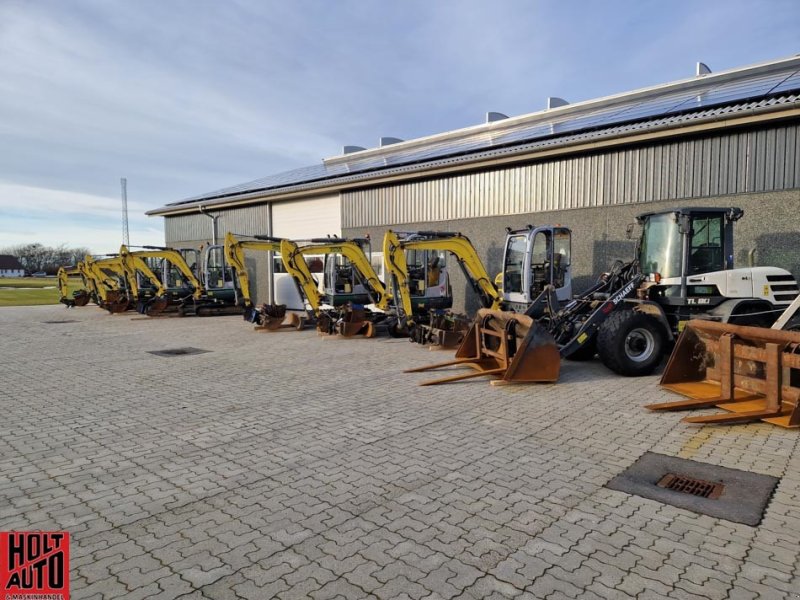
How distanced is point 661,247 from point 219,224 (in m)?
23.0

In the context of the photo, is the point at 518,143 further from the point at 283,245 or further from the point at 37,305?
the point at 37,305

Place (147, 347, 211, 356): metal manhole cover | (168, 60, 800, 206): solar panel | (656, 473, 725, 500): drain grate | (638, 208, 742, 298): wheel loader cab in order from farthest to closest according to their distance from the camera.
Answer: (168, 60, 800, 206): solar panel
(147, 347, 211, 356): metal manhole cover
(638, 208, 742, 298): wheel loader cab
(656, 473, 725, 500): drain grate

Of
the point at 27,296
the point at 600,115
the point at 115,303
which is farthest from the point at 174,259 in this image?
the point at 27,296

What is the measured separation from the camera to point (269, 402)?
6.97 meters

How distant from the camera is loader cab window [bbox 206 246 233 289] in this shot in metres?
20.6

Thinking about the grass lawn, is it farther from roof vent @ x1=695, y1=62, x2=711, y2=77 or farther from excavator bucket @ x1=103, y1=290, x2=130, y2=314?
roof vent @ x1=695, y1=62, x2=711, y2=77

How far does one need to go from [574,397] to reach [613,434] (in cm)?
162

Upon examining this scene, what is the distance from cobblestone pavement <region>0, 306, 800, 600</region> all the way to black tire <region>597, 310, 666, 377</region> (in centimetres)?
37

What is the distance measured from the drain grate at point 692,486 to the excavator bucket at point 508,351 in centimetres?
343

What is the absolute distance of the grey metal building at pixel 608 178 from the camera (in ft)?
35.9

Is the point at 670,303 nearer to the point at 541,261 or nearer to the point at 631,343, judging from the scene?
the point at 631,343

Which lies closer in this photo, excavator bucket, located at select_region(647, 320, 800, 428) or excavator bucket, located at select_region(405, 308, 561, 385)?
excavator bucket, located at select_region(647, 320, 800, 428)

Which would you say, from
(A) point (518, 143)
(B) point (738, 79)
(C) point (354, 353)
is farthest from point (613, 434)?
(B) point (738, 79)

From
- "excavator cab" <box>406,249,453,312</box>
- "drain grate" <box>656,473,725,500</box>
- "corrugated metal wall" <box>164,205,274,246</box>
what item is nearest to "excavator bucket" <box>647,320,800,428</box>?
"drain grate" <box>656,473,725,500</box>
